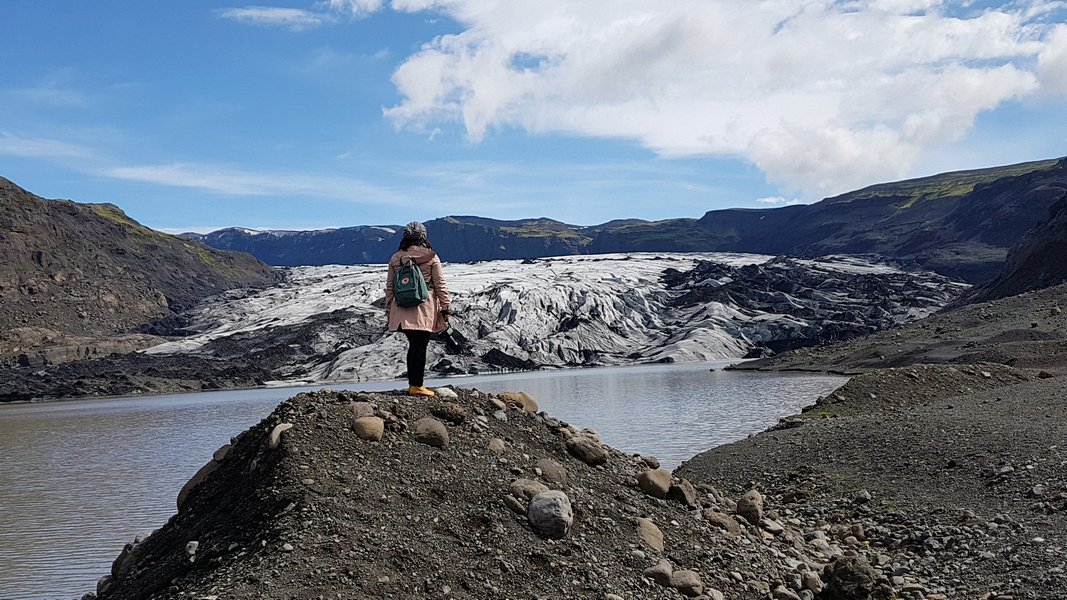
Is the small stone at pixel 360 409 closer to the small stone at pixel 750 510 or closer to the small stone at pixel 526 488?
the small stone at pixel 526 488

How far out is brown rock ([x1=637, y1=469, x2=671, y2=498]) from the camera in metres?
10.3

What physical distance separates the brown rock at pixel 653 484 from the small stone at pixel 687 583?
2032 mm

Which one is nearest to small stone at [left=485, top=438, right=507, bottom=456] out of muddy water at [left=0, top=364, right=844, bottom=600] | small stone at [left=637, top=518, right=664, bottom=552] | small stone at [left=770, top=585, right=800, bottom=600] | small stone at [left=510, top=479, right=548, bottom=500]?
small stone at [left=510, top=479, right=548, bottom=500]

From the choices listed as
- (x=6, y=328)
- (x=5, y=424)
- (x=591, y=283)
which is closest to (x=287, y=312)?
(x=6, y=328)

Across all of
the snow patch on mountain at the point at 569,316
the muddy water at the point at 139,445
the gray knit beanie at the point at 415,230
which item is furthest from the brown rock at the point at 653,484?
the snow patch on mountain at the point at 569,316

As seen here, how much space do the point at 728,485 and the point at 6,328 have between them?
11838 centimetres

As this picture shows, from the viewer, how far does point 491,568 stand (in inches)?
296

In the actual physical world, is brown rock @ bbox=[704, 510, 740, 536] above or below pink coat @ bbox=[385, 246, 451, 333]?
below

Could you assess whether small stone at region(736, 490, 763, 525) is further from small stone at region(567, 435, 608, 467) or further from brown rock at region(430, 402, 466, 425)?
brown rock at region(430, 402, 466, 425)

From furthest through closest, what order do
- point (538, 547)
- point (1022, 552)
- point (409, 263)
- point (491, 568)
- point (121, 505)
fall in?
1. point (121, 505)
2. point (409, 263)
3. point (1022, 552)
4. point (538, 547)
5. point (491, 568)

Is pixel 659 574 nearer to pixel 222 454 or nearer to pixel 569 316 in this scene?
pixel 222 454

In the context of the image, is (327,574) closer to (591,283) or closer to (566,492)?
(566,492)

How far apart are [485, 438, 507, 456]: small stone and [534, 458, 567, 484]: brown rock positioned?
427mm

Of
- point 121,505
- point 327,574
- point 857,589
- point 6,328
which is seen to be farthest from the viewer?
point 6,328
